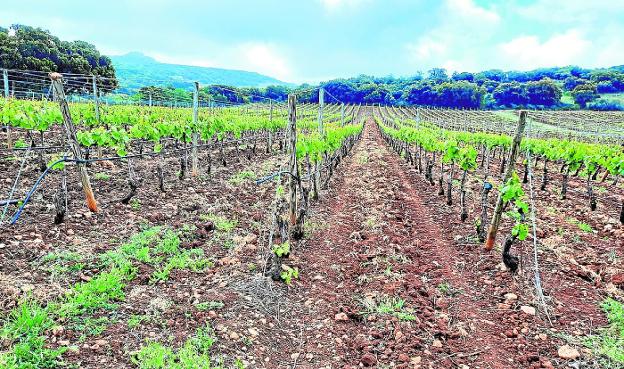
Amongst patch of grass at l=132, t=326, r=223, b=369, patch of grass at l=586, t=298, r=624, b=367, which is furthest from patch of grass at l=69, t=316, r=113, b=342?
patch of grass at l=586, t=298, r=624, b=367

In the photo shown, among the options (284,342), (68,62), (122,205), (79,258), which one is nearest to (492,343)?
(284,342)

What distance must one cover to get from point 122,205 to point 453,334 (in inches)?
277

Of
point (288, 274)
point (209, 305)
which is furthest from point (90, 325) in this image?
point (288, 274)

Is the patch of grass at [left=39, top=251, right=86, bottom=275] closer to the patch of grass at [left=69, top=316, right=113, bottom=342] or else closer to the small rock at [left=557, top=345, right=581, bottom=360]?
the patch of grass at [left=69, top=316, right=113, bottom=342]

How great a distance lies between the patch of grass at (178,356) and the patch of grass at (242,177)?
805 cm

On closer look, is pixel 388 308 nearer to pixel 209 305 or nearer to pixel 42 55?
pixel 209 305

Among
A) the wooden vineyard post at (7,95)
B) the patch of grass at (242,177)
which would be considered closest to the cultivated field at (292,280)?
the wooden vineyard post at (7,95)

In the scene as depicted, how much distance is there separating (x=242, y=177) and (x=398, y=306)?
28.3 feet

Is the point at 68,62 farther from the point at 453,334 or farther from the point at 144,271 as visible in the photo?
the point at 453,334

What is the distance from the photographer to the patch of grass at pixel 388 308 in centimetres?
493

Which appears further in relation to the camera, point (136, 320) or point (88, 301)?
point (88, 301)

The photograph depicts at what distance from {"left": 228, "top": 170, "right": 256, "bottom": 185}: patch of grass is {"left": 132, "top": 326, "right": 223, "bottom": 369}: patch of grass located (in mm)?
8049

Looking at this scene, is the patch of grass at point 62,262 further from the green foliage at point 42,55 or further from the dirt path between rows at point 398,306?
the green foliage at point 42,55

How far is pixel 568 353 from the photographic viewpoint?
4203 millimetres
